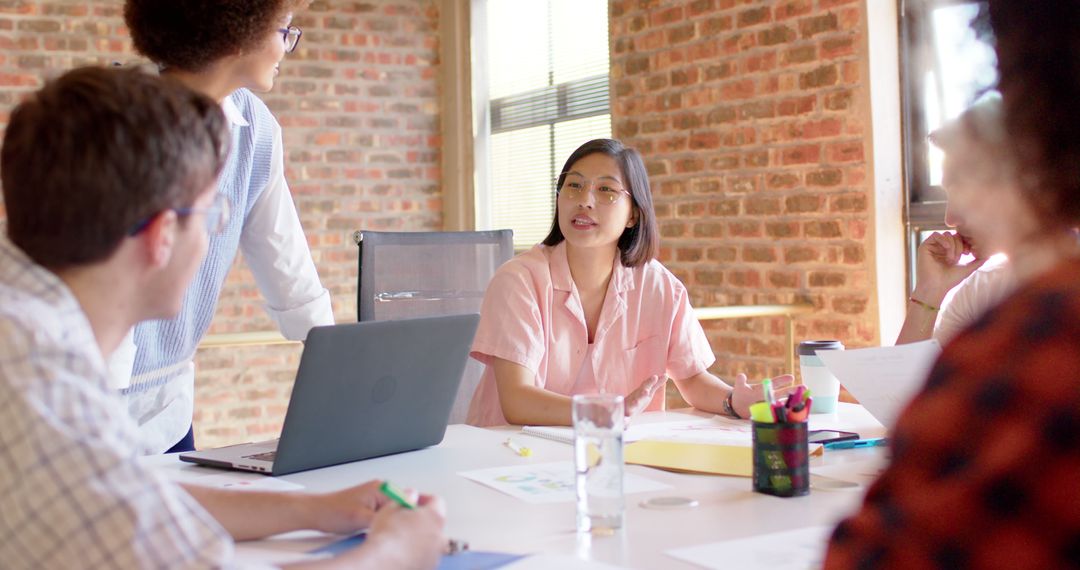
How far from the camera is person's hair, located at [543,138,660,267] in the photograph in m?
2.63

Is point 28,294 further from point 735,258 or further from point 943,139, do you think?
point 735,258

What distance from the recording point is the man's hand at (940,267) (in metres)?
2.45

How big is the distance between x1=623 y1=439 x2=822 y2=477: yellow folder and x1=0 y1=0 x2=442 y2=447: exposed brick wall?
3814 mm

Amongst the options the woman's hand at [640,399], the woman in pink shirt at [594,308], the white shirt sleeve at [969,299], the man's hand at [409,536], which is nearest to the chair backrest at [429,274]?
the woman in pink shirt at [594,308]

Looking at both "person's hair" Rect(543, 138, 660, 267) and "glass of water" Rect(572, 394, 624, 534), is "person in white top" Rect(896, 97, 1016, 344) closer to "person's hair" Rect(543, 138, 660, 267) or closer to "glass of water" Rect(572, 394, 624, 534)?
"person's hair" Rect(543, 138, 660, 267)

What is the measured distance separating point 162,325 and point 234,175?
1.01 ft

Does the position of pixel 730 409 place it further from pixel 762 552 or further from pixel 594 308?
pixel 762 552

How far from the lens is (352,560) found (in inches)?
42.9

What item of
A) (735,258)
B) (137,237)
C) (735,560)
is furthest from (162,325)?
(735,258)

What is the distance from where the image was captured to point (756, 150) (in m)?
3.93

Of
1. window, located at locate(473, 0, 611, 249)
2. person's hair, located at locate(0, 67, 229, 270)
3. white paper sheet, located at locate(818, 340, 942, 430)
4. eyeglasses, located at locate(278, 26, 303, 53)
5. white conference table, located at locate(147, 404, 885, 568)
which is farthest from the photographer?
window, located at locate(473, 0, 611, 249)

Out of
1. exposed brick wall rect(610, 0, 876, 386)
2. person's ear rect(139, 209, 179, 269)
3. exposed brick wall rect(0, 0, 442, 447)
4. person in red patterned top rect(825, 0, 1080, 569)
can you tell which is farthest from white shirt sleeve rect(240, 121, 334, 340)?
exposed brick wall rect(0, 0, 442, 447)

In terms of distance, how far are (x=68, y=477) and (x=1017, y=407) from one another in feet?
2.22

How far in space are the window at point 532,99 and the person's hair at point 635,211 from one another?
7.30ft
